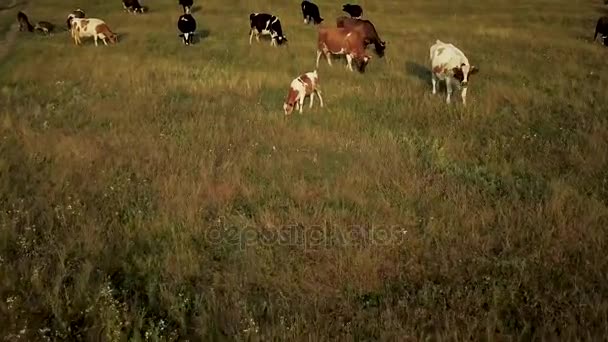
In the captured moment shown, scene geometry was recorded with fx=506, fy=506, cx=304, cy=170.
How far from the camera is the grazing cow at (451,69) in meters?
15.3

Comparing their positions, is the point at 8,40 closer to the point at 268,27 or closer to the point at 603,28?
the point at 268,27

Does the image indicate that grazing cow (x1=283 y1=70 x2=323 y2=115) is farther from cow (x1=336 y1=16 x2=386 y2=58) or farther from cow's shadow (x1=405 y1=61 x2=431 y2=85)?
cow (x1=336 y1=16 x2=386 y2=58)

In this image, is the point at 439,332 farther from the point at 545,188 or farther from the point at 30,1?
the point at 30,1

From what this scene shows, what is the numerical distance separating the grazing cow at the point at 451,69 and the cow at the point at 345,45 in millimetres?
4237

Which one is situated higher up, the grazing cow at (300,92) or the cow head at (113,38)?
the cow head at (113,38)

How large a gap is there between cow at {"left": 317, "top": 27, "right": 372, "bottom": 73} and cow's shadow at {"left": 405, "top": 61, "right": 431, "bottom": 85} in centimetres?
174

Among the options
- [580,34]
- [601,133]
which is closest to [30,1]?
[580,34]

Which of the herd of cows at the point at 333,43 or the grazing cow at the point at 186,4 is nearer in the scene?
the herd of cows at the point at 333,43

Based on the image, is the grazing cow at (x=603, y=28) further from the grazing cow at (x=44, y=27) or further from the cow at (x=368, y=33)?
the grazing cow at (x=44, y=27)

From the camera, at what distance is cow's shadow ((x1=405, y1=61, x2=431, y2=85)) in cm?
1897

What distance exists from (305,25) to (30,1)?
2457cm

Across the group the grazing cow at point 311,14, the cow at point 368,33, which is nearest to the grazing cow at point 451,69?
the cow at point 368,33

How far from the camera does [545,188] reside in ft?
28.6

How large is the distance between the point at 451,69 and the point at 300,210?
9691 mm
